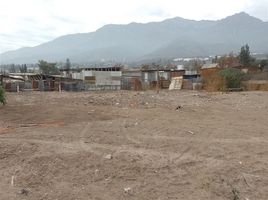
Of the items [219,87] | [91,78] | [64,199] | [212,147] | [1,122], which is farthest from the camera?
[91,78]

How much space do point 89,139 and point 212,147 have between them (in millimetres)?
3356

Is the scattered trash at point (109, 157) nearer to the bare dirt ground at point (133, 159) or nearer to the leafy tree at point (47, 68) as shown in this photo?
the bare dirt ground at point (133, 159)

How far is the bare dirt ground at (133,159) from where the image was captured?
9.05 meters

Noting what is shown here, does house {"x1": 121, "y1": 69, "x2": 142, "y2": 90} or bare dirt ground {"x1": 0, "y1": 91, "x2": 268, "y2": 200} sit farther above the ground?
bare dirt ground {"x1": 0, "y1": 91, "x2": 268, "y2": 200}

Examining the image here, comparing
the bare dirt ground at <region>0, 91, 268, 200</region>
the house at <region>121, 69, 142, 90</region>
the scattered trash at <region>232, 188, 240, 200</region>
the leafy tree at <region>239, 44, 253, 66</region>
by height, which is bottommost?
the house at <region>121, 69, 142, 90</region>

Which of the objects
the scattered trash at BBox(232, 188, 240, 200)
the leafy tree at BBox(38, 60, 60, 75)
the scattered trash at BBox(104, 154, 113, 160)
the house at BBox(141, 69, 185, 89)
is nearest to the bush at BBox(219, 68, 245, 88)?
the house at BBox(141, 69, 185, 89)

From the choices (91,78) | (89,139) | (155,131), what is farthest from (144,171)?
(91,78)

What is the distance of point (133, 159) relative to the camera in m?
10.9

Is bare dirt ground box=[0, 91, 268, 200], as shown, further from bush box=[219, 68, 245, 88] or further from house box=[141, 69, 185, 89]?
house box=[141, 69, 185, 89]

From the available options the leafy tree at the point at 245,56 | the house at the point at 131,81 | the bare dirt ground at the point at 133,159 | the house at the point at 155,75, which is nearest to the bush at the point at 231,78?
the house at the point at 131,81

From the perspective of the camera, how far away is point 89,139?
43.2 feet

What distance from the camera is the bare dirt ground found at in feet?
29.7

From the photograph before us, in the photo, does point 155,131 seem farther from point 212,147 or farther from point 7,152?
point 7,152

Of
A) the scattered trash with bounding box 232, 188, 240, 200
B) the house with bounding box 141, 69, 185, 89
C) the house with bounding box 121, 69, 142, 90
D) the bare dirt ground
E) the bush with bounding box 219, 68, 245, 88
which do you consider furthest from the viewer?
the house with bounding box 141, 69, 185, 89
